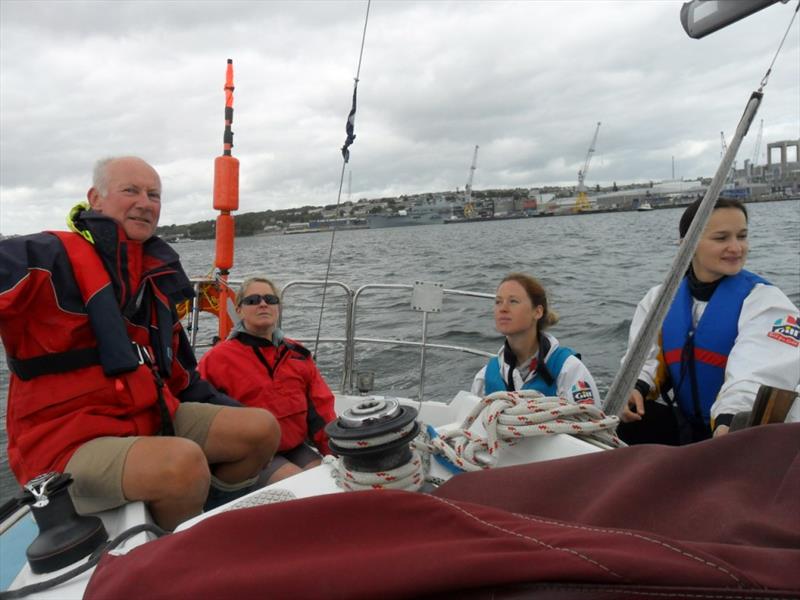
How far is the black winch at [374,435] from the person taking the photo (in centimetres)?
111

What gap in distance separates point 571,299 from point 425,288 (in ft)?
21.2

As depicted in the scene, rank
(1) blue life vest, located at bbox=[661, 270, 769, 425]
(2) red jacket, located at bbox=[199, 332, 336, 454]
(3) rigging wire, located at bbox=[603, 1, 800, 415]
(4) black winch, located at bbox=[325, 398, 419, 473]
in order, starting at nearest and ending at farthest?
(4) black winch, located at bbox=[325, 398, 419, 473]
(3) rigging wire, located at bbox=[603, 1, 800, 415]
(1) blue life vest, located at bbox=[661, 270, 769, 425]
(2) red jacket, located at bbox=[199, 332, 336, 454]

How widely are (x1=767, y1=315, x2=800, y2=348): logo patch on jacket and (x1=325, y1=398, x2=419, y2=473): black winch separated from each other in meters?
1.47

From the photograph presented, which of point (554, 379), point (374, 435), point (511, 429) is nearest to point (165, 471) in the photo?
point (374, 435)

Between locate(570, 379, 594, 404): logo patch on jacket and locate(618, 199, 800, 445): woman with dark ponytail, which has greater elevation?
locate(618, 199, 800, 445): woman with dark ponytail

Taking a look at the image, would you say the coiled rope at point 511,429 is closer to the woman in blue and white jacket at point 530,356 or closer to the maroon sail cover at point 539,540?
the maroon sail cover at point 539,540

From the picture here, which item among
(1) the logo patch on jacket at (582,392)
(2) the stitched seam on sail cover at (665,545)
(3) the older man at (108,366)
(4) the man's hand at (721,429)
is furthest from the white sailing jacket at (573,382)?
(2) the stitched seam on sail cover at (665,545)

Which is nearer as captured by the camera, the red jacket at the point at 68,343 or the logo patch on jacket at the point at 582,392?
the red jacket at the point at 68,343

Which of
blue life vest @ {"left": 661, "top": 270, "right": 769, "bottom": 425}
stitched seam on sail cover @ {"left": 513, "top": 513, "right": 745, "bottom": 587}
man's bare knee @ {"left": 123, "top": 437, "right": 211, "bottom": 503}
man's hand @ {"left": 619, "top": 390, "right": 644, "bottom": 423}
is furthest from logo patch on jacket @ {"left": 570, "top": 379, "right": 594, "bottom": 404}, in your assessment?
stitched seam on sail cover @ {"left": 513, "top": 513, "right": 745, "bottom": 587}

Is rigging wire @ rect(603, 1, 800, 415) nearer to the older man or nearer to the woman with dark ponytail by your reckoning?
the woman with dark ponytail

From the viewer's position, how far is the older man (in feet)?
5.17

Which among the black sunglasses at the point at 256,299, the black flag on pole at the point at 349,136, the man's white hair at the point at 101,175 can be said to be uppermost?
the black flag on pole at the point at 349,136

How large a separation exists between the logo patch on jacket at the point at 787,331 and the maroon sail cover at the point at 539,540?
3.99 feet

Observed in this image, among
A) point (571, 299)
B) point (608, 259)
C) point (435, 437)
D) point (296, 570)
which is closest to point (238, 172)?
point (435, 437)
